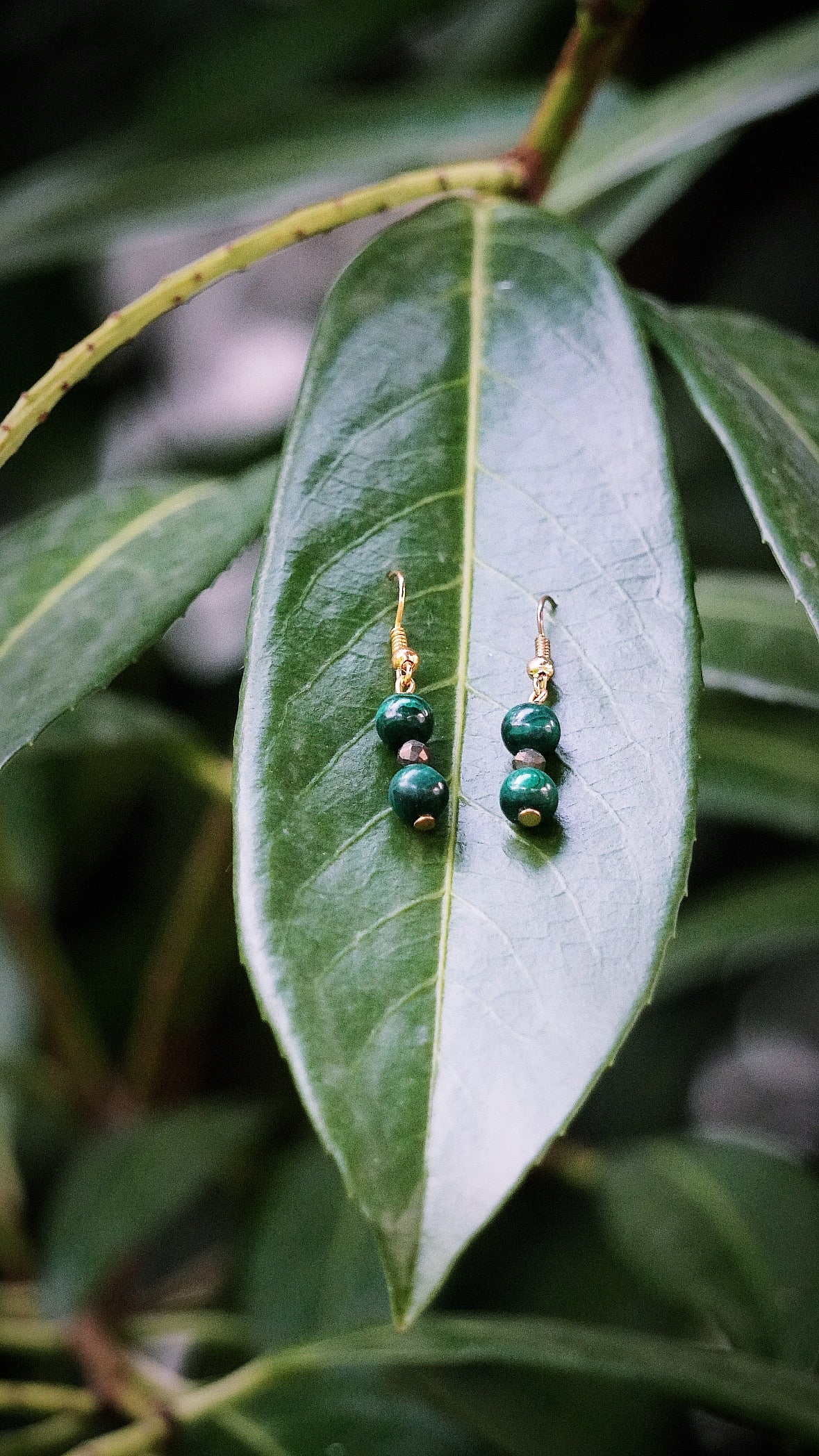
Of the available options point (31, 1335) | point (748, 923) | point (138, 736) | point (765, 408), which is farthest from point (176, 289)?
point (31, 1335)

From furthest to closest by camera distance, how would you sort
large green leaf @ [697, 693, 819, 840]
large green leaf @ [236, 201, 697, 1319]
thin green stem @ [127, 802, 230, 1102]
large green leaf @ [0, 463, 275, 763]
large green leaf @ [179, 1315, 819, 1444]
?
thin green stem @ [127, 802, 230, 1102]
large green leaf @ [697, 693, 819, 840]
large green leaf @ [179, 1315, 819, 1444]
large green leaf @ [0, 463, 275, 763]
large green leaf @ [236, 201, 697, 1319]

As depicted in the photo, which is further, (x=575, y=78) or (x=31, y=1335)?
(x=31, y=1335)

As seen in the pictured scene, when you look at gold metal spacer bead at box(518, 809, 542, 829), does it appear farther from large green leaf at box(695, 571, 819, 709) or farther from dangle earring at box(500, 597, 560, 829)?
large green leaf at box(695, 571, 819, 709)

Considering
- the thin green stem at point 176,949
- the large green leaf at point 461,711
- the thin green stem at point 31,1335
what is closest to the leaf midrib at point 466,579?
the large green leaf at point 461,711

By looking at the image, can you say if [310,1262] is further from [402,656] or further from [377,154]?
[377,154]

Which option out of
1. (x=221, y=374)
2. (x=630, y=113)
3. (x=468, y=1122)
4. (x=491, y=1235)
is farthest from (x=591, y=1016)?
(x=221, y=374)

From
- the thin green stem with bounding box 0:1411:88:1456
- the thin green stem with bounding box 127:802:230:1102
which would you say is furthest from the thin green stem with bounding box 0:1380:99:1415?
the thin green stem with bounding box 127:802:230:1102

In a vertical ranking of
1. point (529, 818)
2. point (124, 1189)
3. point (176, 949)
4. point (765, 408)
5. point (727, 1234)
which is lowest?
point (727, 1234)
